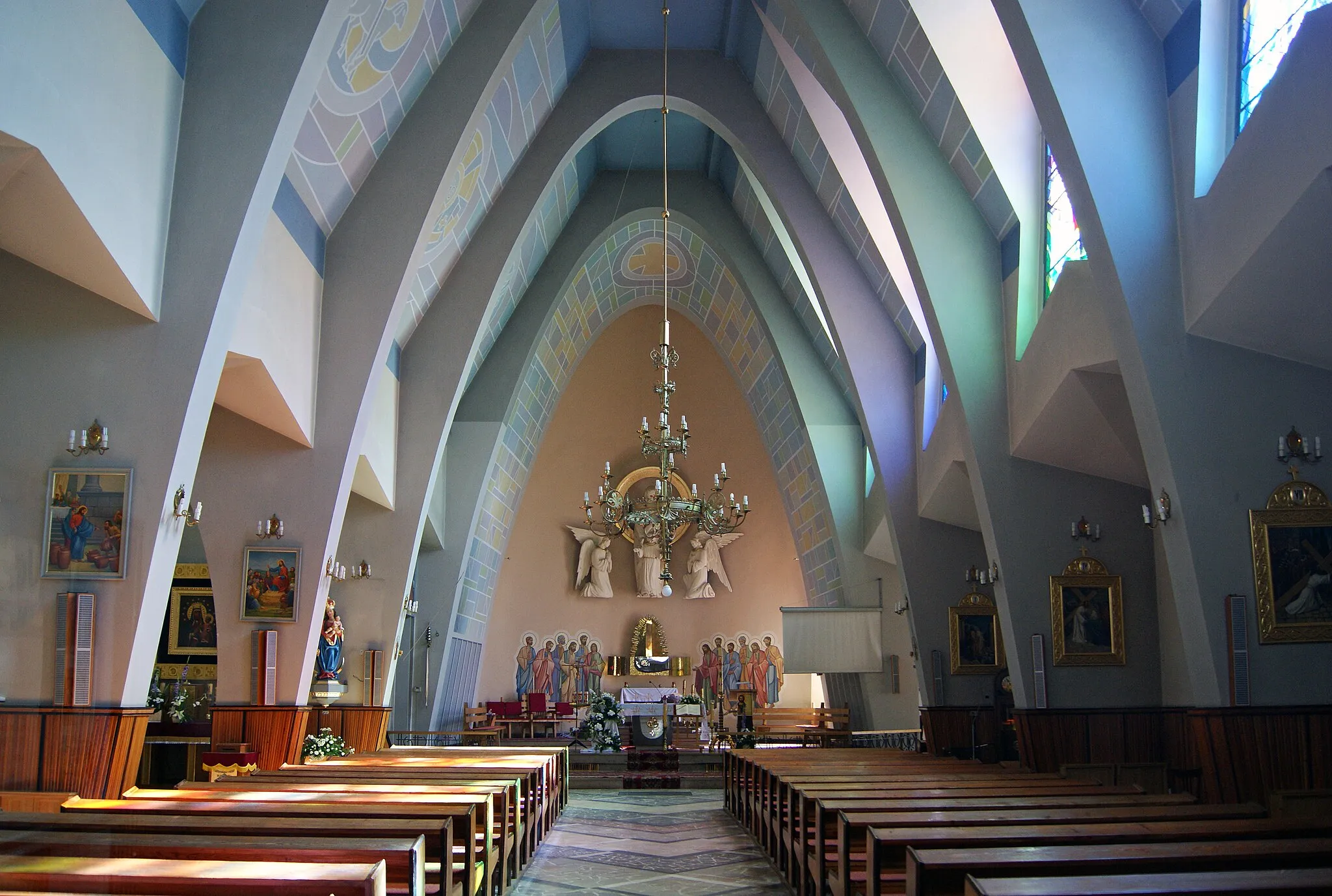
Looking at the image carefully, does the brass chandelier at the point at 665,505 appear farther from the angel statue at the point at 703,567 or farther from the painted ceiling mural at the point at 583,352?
the angel statue at the point at 703,567

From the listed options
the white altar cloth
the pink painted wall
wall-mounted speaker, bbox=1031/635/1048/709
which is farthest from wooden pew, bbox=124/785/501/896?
the pink painted wall

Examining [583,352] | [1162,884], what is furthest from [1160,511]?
[583,352]

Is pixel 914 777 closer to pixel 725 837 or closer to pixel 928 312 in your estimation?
pixel 725 837

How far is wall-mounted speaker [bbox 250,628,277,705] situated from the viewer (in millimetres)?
10078

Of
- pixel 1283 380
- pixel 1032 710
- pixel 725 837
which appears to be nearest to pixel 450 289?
pixel 725 837

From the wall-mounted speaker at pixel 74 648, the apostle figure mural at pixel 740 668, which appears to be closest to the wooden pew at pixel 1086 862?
the wall-mounted speaker at pixel 74 648

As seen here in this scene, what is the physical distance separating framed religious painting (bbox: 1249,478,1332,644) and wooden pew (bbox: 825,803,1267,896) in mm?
1734

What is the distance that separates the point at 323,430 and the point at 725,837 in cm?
509

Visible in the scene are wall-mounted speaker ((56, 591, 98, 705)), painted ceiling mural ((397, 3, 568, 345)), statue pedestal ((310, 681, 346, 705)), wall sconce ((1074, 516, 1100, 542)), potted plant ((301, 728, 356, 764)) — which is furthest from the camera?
painted ceiling mural ((397, 3, 568, 345))

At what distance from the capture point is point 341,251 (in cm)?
1057

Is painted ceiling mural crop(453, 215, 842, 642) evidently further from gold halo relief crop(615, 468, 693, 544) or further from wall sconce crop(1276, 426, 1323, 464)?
wall sconce crop(1276, 426, 1323, 464)

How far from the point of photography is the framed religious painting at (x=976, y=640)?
492 inches

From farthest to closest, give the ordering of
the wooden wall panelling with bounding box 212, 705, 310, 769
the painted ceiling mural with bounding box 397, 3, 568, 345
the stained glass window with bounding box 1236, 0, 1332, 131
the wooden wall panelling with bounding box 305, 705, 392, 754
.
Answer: the wooden wall panelling with bounding box 305, 705, 392, 754
the painted ceiling mural with bounding box 397, 3, 568, 345
the wooden wall panelling with bounding box 212, 705, 310, 769
the stained glass window with bounding box 1236, 0, 1332, 131

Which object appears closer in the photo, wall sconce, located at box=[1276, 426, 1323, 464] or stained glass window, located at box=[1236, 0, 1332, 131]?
stained glass window, located at box=[1236, 0, 1332, 131]
